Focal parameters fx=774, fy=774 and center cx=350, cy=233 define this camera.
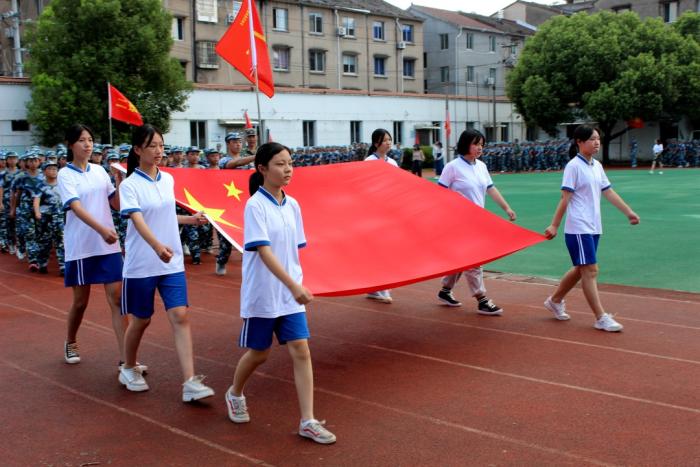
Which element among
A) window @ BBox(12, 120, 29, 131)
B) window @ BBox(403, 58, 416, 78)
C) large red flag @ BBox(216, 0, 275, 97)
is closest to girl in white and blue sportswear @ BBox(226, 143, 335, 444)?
large red flag @ BBox(216, 0, 275, 97)

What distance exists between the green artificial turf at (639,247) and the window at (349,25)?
29.9 metres

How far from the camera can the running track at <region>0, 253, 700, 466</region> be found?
4.20m

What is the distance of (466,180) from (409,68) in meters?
46.5

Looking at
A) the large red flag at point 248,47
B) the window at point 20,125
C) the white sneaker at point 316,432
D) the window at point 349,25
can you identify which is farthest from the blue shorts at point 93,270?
the window at point 349,25

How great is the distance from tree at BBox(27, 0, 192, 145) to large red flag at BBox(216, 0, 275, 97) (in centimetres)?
1867

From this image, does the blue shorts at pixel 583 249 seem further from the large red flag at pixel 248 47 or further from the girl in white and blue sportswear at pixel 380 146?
the large red flag at pixel 248 47

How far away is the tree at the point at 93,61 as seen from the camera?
92.0ft

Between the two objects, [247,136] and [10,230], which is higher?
[247,136]

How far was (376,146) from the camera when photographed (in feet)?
26.6

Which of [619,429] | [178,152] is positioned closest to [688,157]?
[178,152]

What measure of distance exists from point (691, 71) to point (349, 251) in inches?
1598

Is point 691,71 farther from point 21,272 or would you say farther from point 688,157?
point 21,272

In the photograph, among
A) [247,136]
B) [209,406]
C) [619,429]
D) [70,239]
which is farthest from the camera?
[247,136]

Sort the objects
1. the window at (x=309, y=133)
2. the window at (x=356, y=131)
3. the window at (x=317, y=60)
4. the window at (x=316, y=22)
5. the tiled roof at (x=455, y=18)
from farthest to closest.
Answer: the tiled roof at (x=455, y=18)
the window at (x=317, y=60)
the window at (x=316, y=22)
the window at (x=356, y=131)
the window at (x=309, y=133)
